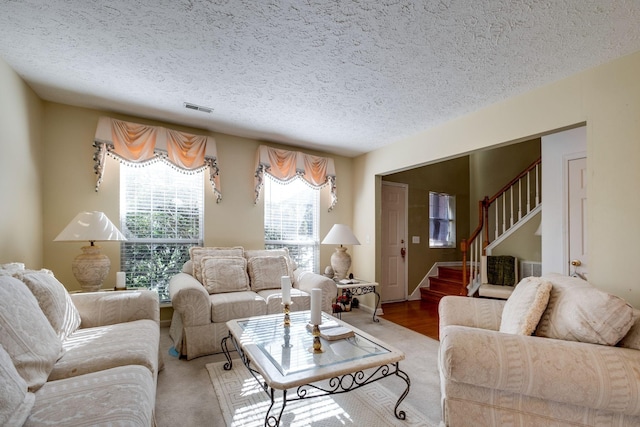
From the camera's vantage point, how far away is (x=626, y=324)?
1.38 m

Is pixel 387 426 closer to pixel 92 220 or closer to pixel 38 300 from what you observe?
pixel 38 300

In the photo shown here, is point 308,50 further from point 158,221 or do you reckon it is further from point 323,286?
point 158,221

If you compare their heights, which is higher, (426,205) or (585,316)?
(426,205)

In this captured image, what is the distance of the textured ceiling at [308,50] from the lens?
1.70 meters

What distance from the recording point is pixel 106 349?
1.73m

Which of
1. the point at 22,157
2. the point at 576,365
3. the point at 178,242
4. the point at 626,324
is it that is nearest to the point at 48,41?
the point at 22,157

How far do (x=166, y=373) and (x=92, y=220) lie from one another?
5.02ft

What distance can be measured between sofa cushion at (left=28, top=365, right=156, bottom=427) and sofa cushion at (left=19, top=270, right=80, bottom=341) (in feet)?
1.87

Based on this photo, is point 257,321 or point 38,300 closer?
point 38,300

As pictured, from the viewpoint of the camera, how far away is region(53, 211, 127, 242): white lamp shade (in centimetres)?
263

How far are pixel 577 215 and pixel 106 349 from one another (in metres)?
4.20

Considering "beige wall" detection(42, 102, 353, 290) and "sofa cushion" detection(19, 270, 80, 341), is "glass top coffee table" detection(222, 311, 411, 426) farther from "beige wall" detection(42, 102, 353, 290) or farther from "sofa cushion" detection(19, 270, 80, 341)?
"beige wall" detection(42, 102, 353, 290)

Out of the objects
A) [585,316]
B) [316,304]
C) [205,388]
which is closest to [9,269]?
[205,388]

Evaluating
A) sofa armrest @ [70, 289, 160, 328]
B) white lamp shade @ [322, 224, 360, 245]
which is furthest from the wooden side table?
sofa armrest @ [70, 289, 160, 328]
